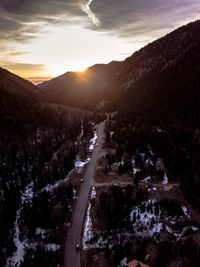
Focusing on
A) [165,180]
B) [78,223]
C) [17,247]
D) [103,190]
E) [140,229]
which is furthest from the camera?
[165,180]

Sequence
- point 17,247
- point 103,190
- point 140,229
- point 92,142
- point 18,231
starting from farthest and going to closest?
point 92,142, point 103,190, point 18,231, point 140,229, point 17,247

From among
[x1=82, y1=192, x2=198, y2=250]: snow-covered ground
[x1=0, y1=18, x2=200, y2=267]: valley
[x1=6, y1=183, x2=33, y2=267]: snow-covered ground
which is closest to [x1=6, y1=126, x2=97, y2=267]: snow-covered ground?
[x1=6, y1=183, x2=33, y2=267]: snow-covered ground

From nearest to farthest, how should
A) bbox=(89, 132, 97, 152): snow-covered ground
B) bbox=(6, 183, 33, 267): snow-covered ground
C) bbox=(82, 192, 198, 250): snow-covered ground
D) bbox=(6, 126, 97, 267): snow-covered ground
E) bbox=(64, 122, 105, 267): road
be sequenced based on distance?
bbox=(64, 122, 105, 267): road, bbox=(6, 183, 33, 267): snow-covered ground, bbox=(6, 126, 97, 267): snow-covered ground, bbox=(82, 192, 198, 250): snow-covered ground, bbox=(89, 132, 97, 152): snow-covered ground

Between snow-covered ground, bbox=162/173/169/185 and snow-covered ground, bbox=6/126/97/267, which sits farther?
snow-covered ground, bbox=162/173/169/185

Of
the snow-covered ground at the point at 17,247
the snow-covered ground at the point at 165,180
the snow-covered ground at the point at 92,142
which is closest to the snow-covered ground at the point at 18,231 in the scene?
the snow-covered ground at the point at 17,247

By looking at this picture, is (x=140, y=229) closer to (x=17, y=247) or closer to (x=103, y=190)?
(x=103, y=190)

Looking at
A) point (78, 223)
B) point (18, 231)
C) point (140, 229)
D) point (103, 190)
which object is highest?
point (103, 190)

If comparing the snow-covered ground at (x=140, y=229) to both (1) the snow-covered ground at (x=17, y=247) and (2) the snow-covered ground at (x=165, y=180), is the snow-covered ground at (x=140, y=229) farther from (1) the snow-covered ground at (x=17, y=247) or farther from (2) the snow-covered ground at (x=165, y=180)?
(1) the snow-covered ground at (x=17, y=247)

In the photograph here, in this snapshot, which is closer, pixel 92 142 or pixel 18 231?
pixel 18 231

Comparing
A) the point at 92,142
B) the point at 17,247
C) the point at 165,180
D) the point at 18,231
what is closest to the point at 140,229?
the point at 165,180

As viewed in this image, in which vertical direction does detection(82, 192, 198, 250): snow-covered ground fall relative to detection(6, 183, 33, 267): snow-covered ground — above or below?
above

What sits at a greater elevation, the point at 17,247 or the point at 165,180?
the point at 165,180

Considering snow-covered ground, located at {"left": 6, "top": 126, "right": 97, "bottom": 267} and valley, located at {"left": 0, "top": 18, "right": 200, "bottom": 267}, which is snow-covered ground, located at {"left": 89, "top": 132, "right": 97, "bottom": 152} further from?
snow-covered ground, located at {"left": 6, "top": 126, "right": 97, "bottom": 267}
